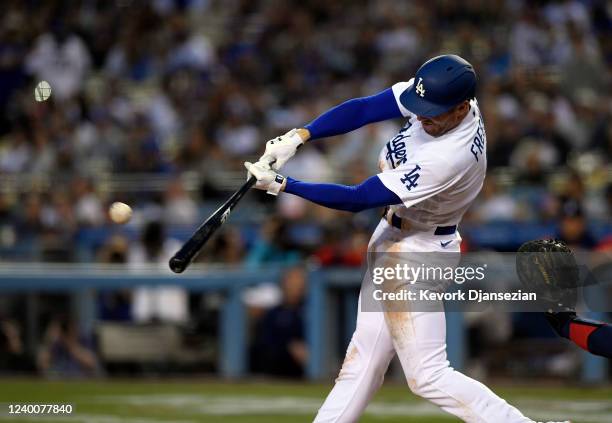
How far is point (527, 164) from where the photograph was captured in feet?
35.8

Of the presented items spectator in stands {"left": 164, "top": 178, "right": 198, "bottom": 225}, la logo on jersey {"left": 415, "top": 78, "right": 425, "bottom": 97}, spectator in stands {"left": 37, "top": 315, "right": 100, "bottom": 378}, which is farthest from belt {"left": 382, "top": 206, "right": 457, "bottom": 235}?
spectator in stands {"left": 164, "top": 178, "right": 198, "bottom": 225}

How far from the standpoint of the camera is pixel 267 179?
15.6 feet

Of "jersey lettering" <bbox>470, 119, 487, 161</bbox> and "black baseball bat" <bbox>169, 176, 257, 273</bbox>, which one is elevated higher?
"jersey lettering" <bbox>470, 119, 487, 161</bbox>

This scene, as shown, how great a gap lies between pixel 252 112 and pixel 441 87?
8.36 metres

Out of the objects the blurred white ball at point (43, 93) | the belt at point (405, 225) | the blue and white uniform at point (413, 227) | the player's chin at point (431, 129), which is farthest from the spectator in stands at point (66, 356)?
the player's chin at point (431, 129)

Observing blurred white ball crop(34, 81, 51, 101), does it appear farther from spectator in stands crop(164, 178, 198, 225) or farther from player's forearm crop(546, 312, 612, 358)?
player's forearm crop(546, 312, 612, 358)

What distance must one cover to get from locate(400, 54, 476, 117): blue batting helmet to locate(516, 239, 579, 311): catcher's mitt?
2.59 ft

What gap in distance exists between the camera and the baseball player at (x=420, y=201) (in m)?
4.70

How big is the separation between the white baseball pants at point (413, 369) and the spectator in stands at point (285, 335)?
4.09 m

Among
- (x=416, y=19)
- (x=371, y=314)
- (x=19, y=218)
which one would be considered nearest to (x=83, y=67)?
(x=19, y=218)

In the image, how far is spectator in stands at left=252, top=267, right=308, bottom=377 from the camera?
907 centimetres

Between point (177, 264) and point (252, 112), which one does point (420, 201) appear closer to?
point (177, 264)

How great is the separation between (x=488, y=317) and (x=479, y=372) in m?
0.42

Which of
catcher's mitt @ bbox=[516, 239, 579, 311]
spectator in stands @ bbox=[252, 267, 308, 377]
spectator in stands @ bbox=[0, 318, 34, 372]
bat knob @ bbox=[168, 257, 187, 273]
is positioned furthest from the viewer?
spectator in stands @ bbox=[0, 318, 34, 372]
